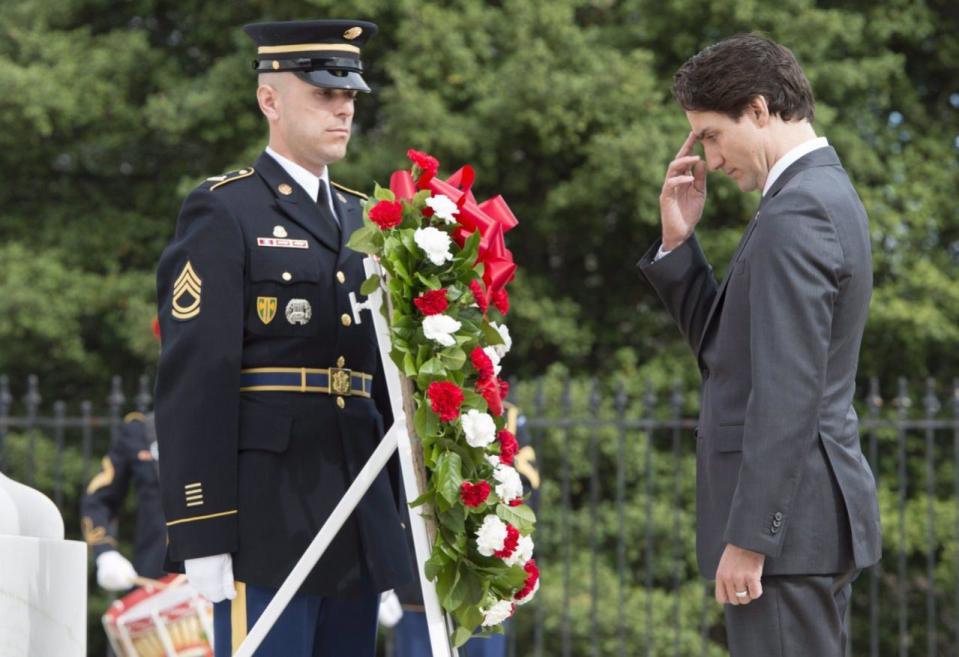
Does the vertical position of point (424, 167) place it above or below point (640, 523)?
above

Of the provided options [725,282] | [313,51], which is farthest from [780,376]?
[313,51]

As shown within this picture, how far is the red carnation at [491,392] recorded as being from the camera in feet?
11.8

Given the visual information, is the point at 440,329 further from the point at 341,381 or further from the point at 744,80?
the point at 744,80

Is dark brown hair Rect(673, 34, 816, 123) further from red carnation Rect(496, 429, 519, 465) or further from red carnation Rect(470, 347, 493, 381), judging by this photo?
red carnation Rect(496, 429, 519, 465)

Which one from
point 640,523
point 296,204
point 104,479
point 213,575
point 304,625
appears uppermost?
point 296,204

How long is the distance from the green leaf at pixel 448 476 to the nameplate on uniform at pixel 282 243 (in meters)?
0.68

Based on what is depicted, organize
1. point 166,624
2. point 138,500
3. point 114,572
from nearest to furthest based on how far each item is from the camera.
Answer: point 166,624 < point 114,572 < point 138,500

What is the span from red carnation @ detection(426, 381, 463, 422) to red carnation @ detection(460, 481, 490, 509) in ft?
0.53

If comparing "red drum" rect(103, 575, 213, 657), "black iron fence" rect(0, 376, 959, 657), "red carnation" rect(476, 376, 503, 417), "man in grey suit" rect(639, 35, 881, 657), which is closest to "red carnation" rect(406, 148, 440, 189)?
"red carnation" rect(476, 376, 503, 417)

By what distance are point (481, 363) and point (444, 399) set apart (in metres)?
0.18

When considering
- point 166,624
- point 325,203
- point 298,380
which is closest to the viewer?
point 298,380

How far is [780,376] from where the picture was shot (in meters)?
3.17

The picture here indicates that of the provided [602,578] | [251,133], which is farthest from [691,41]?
[602,578]

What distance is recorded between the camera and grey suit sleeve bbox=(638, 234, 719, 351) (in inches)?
144
